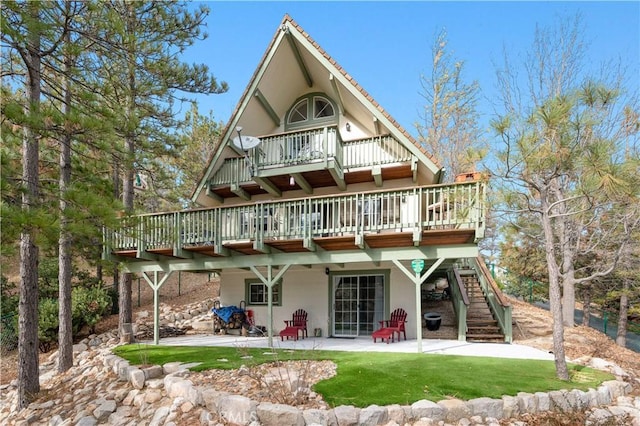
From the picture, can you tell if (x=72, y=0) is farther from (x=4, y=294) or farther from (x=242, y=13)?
Result: (x=4, y=294)

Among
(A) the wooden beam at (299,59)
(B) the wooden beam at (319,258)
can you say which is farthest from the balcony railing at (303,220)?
(A) the wooden beam at (299,59)

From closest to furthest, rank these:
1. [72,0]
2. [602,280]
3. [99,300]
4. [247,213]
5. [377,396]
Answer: [377,396]
[72,0]
[247,213]
[99,300]
[602,280]

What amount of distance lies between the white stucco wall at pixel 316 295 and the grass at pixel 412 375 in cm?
311

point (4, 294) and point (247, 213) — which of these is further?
point (4, 294)

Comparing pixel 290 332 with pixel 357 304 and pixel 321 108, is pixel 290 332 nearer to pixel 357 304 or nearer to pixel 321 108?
pixel 357 304

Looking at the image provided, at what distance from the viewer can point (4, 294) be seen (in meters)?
13.9

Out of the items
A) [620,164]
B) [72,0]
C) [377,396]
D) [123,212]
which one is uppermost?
[72,0]

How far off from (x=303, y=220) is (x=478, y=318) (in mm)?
6401

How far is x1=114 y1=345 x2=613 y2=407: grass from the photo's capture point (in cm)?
528

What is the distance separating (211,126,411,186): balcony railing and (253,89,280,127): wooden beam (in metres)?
1.36

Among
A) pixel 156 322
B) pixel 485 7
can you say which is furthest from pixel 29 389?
pixel 485 7

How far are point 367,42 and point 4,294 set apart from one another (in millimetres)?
16411

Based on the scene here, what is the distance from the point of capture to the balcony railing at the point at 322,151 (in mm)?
10523

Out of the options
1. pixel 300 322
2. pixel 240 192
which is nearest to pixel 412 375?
pixel 300 322
